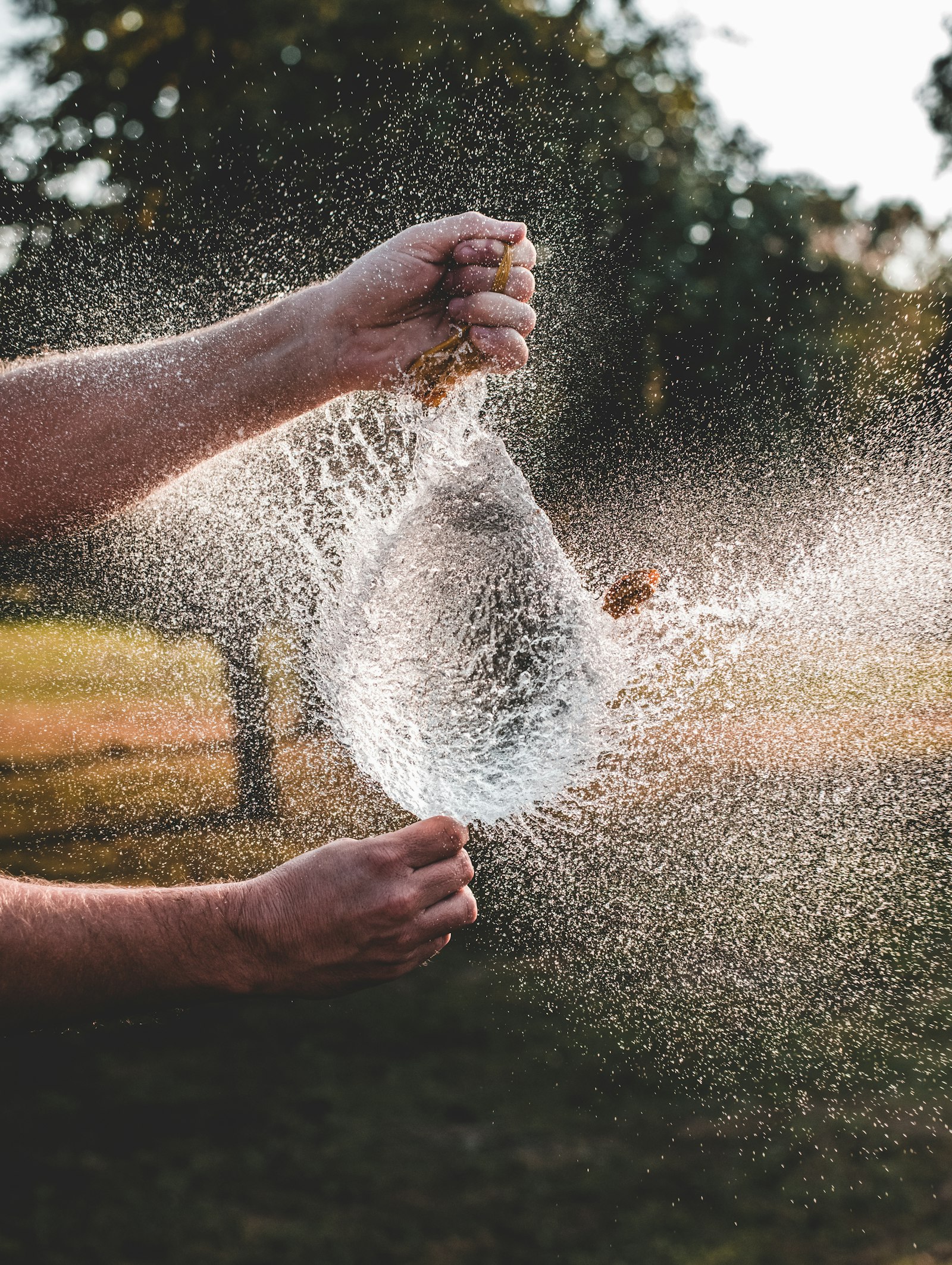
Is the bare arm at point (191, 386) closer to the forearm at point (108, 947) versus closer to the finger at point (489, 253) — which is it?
the finger at point (489, 253)

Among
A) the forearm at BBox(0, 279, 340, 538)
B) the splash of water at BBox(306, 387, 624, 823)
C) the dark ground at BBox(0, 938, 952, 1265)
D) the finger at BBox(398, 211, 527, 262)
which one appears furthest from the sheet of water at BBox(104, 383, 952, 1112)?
the dark ground at BBox(0, 938, 952, 1265)

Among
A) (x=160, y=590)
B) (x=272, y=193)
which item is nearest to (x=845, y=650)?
(x=160, y=590)

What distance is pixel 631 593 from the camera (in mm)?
2521

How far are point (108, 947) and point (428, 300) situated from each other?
1.75 metres

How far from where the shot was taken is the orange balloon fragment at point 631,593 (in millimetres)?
2521

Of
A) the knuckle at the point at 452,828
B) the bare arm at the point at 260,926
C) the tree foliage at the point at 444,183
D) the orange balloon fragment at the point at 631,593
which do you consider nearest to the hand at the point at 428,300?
the orange balloon fragment at the point at 631,593

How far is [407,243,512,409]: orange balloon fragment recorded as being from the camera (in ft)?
7.50

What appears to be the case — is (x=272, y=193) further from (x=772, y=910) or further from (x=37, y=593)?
(x=772, y=910)

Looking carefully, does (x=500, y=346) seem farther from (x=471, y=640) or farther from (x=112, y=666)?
(x=112, y=666)

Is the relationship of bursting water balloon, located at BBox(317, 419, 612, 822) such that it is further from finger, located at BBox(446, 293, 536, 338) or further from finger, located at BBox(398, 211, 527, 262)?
finger, located at BBox(398, 211, 527, 262)

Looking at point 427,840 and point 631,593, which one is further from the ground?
point 631,593

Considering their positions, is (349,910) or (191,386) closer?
(349,910)

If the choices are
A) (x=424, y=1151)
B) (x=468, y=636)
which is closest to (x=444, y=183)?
(x=468, y=636)

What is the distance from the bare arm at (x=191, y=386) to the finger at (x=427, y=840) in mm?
1297
